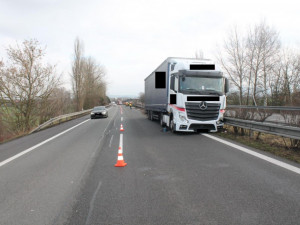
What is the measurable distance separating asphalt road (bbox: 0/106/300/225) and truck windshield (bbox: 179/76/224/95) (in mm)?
3802

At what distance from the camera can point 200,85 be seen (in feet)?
31.4

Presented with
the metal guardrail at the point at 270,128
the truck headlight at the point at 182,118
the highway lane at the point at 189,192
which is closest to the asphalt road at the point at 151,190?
the highway lane at the point at 189,192

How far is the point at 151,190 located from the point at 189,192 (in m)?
0.69

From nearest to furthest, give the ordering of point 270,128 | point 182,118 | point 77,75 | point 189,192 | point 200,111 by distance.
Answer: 1. point 189,192
2. point 270,128
3. point 200,111
4. point 182,118
5. point 77,75

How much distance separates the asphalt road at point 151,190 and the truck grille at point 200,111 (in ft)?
10.4

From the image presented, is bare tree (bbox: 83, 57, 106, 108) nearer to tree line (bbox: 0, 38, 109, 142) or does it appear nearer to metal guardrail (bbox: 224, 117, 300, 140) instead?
tree line (bbox: 0, 38, 109, 142)

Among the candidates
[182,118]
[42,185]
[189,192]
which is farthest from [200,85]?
[42,185]

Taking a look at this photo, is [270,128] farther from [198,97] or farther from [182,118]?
[182,118]

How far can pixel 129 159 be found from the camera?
6062mm

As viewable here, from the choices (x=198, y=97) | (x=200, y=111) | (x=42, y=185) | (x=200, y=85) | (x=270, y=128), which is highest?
(x=200, y=85)

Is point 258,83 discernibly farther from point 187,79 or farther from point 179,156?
point 179,156

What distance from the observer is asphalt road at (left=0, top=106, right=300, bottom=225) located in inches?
116

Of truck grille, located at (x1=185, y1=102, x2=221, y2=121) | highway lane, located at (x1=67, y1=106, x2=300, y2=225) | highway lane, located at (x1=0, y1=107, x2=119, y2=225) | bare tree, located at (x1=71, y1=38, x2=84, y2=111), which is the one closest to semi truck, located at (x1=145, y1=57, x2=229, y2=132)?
truck grille, located at (x1=185, y1=102, x2=221, y2=121)

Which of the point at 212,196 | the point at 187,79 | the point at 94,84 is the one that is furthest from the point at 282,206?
the point at 94,84
